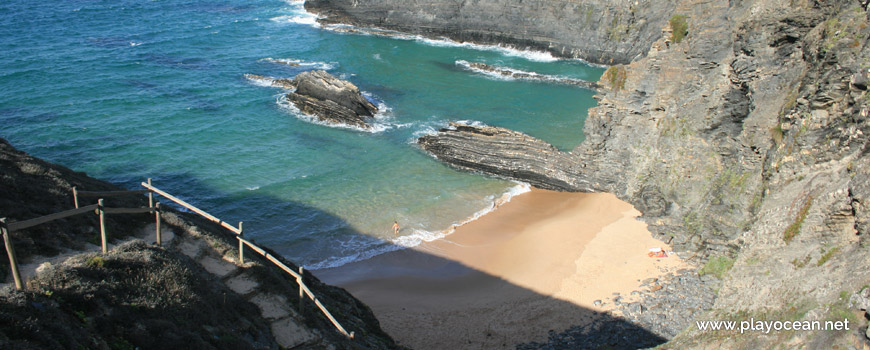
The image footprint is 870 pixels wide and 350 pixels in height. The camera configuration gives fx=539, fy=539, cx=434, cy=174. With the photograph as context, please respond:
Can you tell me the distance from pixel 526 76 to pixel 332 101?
19.4 m

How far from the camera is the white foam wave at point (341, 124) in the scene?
36.4 meters

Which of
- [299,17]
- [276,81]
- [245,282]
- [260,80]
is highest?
[299,17]

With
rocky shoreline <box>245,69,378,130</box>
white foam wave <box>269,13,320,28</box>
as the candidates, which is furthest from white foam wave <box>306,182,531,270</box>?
white foam wave <box>269,13,320,28</box>

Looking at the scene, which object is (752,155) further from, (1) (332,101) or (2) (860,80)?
(1) (332,101)

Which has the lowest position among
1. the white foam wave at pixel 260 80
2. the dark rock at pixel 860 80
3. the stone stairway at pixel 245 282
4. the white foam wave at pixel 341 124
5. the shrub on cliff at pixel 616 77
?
the white foam wave at pixel 341 124

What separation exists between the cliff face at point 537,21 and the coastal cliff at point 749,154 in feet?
89.1

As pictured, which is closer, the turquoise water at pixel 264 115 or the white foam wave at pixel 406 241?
the white foam wave at pixel 406 241

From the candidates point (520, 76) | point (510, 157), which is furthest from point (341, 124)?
point (520, 76)

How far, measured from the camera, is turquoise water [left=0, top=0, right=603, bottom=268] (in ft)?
87.4

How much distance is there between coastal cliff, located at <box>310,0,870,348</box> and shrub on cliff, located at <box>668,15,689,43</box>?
2.1 inches

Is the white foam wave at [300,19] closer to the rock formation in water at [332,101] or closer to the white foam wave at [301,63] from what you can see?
the white foam wave at [301,63]

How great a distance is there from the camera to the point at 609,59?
174 ft

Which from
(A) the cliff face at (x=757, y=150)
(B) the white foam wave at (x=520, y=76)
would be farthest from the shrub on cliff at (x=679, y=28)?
(B) the white foam wave at (x=520, y=76)

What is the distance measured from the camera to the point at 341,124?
37.0 m
